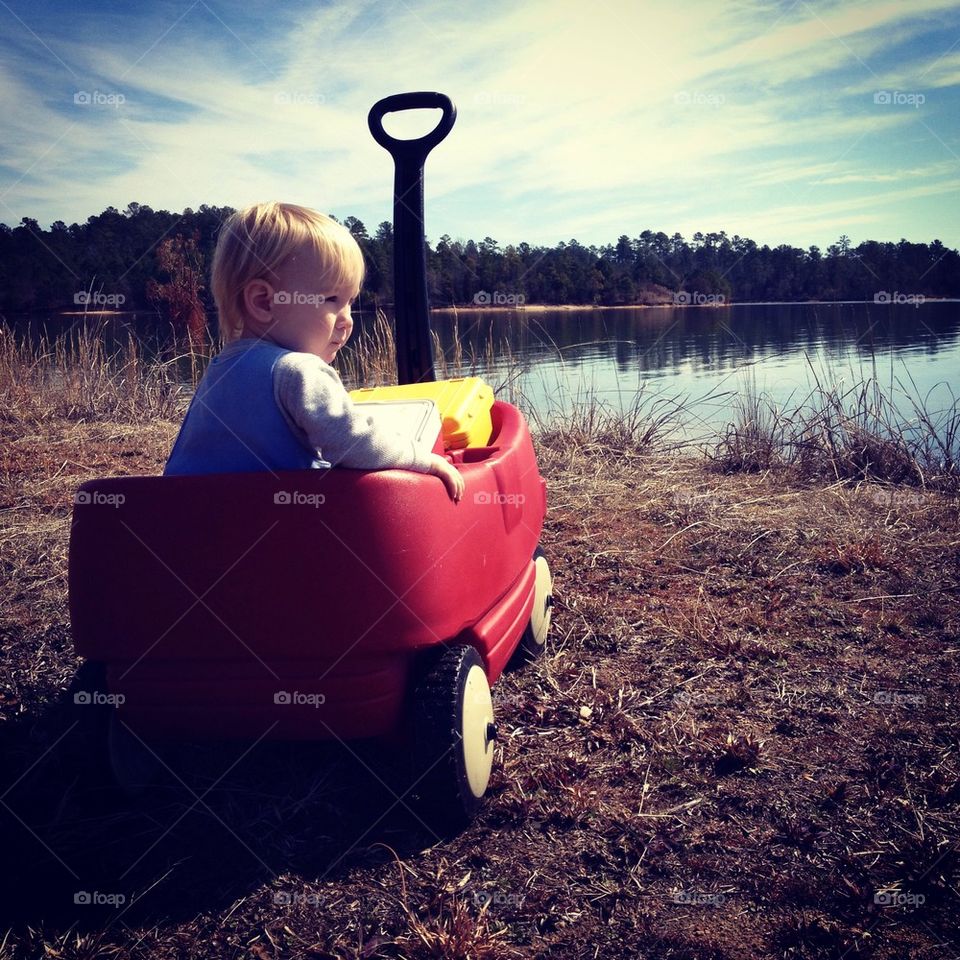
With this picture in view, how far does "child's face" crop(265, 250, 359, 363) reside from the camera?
1478 millimetres

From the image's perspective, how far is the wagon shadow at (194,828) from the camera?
1.32m

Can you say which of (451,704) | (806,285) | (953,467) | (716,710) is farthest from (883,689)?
(806,285)

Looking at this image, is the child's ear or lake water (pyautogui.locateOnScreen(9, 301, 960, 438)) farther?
lake water (pyautogui.locateOnScreen(9, 301, 960, 438))

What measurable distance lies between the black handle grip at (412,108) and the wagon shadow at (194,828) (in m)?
1.68

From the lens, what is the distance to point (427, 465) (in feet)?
4.64

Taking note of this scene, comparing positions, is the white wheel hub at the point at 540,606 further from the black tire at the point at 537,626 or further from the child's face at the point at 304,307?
the child's face at the point at 304,307
